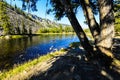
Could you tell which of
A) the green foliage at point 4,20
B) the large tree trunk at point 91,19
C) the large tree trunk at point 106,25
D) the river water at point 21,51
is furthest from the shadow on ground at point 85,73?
the green foliage at point 4,20

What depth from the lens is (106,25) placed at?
8.65m

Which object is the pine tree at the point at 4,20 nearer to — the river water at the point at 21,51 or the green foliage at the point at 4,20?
the green foliage at the point at 4,20

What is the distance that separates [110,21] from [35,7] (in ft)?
13.3

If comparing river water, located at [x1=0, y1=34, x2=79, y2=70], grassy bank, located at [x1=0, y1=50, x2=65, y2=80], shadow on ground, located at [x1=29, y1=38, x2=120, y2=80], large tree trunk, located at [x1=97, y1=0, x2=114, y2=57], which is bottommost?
river water, located at [x1=0, y1=34, x2=79, y2=70]

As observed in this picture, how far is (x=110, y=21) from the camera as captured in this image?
860 cm

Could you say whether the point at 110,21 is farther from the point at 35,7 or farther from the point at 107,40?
the point at 35,7

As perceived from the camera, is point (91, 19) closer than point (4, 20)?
Yes

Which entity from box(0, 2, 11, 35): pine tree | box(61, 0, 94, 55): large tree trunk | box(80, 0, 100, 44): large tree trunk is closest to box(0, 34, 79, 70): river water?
box(80, 0, 100, 44): large tree trunk

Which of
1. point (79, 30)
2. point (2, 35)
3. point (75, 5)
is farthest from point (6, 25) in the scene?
point (79, 30)

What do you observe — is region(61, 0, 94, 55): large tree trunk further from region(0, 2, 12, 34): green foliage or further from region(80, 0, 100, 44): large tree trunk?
region(0, 2, 12, 34): green foliage

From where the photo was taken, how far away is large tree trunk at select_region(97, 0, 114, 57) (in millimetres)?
8508

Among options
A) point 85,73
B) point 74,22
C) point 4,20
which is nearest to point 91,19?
point 74,22

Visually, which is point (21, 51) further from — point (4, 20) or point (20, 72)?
point (4, 20)

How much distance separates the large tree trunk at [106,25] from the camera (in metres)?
8.51
